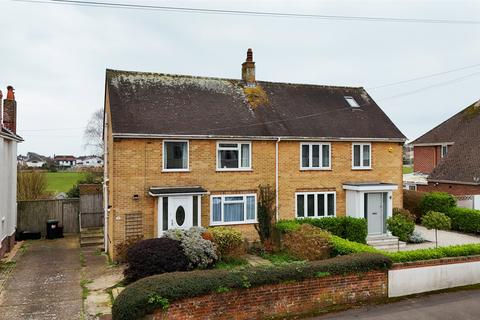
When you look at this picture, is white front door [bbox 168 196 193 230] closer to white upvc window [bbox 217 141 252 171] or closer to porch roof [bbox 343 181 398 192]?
white upvc window [bbox 217 141 252 171]

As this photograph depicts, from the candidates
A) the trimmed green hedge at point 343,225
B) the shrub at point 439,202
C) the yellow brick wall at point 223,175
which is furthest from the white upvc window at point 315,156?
the shrub at point 439,202

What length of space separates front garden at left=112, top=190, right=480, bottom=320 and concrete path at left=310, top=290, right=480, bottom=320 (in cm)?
106

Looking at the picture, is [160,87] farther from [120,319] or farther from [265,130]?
[120,319]

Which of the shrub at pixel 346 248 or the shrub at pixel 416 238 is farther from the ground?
the shrub at pixel 346 248

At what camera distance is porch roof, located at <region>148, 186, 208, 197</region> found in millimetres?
15934

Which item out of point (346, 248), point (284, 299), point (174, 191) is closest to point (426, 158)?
point (346, 248)

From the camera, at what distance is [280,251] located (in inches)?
678

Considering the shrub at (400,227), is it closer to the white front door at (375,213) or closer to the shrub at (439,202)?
the white front door at (375,213)

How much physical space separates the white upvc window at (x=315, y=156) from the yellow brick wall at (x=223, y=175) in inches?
10.6

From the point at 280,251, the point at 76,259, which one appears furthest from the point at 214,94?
the point at 76,259

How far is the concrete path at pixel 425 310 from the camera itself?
1030 centimetres

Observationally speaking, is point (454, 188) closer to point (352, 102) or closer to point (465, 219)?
point (465, 219)

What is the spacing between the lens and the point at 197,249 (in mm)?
13633

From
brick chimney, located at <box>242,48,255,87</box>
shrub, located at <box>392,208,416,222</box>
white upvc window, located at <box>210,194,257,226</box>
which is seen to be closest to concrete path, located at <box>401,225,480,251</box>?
shrub, located at <box>392,208,416,222</box>
